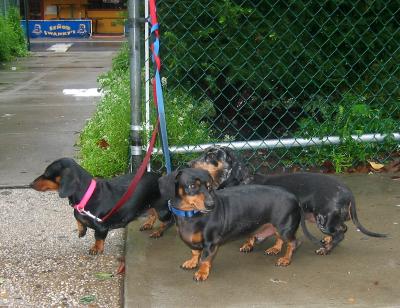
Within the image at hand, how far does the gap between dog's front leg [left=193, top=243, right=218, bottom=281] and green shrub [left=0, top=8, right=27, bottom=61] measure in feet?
54.6

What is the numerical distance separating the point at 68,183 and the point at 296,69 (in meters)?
2.75

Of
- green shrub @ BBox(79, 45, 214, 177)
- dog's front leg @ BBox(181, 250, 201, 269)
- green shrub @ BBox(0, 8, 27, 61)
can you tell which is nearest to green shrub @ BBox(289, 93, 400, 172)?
green shrub @ BBox(79, 45, 214, 177)

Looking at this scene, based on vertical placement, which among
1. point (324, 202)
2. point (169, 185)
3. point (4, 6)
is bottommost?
point (4, 6)

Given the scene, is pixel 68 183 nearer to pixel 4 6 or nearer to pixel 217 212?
pixel 217 212

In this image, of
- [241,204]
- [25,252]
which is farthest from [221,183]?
[25,252]

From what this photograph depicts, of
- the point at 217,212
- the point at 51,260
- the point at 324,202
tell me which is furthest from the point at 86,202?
the point at 324,202

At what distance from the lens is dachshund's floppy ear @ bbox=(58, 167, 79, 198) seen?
13.2ft

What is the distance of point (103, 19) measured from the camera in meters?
37.4

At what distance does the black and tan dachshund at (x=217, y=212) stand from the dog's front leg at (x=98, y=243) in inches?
24.5

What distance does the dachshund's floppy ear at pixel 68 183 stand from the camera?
401cm

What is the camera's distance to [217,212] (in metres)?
3.74

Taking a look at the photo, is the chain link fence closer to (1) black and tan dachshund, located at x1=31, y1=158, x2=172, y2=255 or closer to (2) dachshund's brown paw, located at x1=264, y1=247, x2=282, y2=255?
(1) black and tan dachshund, located at x1=31, y1=158, x2=172, y2=255

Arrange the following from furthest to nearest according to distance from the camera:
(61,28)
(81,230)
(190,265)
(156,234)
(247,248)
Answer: (61,28) < (156,234) < (81,230) < (247,248) < (190,265)

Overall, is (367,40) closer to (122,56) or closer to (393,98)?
(393,98)
